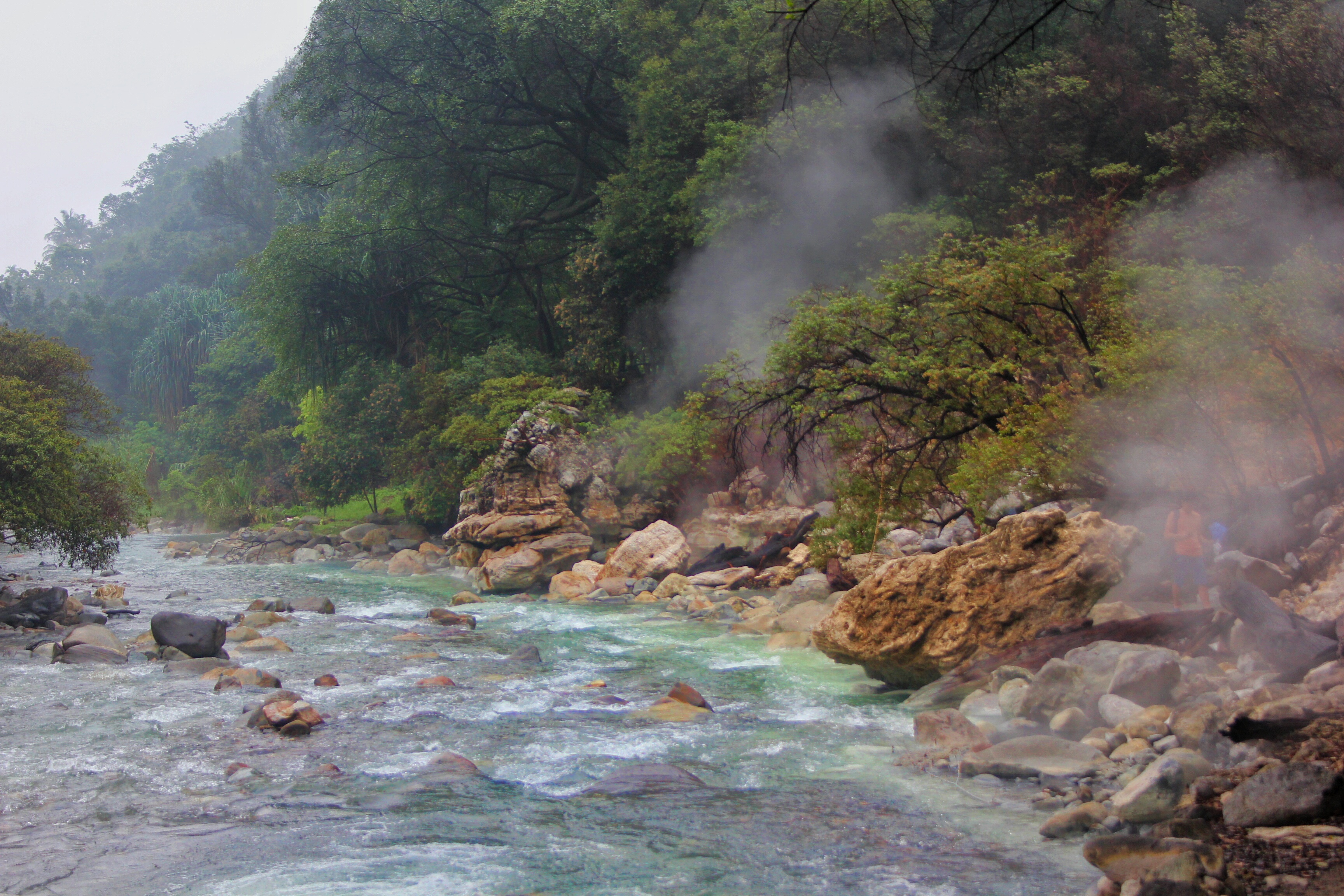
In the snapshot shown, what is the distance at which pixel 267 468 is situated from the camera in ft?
146

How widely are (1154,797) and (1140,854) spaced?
0.57m

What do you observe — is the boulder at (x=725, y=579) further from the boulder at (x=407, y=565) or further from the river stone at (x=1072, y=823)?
the river stone at (x=1072, y=823)

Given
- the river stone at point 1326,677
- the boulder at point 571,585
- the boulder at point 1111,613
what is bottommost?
the boulder at point 571,585

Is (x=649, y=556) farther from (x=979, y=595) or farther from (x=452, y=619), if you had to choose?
(x=979, y=595)

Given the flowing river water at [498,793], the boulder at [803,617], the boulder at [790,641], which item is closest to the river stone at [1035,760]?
the flowing river water at [498,793]

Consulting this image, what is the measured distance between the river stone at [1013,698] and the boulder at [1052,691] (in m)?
0.02

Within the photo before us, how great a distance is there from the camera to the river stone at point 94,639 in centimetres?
1144

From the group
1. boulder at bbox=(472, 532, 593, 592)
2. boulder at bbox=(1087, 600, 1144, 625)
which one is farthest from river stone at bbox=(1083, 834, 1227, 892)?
boulder at bbox=(472, 532, 593, 592)

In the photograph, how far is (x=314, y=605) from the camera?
628 inches

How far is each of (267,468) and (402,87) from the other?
25292mm

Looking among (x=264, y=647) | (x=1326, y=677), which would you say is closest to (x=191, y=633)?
(x=264, y=647)

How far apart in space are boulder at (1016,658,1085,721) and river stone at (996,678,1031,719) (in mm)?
21

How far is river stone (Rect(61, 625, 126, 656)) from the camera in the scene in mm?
11438

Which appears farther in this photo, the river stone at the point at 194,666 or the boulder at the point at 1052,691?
the river stone at the point at 194,666
